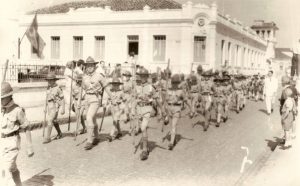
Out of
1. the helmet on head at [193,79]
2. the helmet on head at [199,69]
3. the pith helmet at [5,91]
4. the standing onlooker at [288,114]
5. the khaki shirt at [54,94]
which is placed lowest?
the standing onlooker at [288,114]

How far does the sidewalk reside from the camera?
22.1ft

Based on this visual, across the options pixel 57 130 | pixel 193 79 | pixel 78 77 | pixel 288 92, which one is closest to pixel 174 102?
pixel 288 92

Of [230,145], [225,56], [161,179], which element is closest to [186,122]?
[230,145]

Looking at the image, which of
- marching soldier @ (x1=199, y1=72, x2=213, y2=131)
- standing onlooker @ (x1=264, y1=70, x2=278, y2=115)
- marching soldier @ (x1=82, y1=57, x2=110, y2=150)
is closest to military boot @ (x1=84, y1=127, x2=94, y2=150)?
marching soldier @ (x1=82, y1=57, x2=110, y2=150)

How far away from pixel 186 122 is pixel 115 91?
3.48m

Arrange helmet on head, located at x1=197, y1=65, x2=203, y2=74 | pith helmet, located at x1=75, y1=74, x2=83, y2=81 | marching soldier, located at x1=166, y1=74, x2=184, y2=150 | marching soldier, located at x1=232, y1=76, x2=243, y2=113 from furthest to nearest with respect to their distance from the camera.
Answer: helmet on head, located at x1=197, y1=65, x2=203, y2=74
marching soldier, located at x1=232, y1=76, x2=243, y2=113
pith helmet, located at x1=75, y1=74, x2=83, y2=81
marching soldier, located at x1=166, y1=74, x2=184, y2=150

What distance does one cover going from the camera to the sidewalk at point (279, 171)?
6.75 m

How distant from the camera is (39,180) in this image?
627 centimetres

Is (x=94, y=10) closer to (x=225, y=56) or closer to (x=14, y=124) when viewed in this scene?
(x=225, y=56)

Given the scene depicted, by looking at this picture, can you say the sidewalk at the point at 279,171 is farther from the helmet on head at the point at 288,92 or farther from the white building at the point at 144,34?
the white building at the point at 144,34

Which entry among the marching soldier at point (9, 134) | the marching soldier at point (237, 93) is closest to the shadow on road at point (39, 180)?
the marching soldier at point (9, 134)

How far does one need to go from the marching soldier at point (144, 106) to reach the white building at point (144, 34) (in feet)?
26.8

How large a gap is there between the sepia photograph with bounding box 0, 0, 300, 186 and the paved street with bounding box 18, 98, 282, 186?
2 cm

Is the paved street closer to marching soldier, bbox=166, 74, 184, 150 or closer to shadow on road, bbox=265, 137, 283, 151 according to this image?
shadow on road, bbox=265, 137, 283, 151
